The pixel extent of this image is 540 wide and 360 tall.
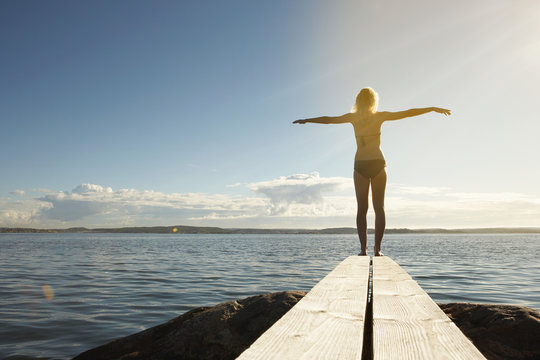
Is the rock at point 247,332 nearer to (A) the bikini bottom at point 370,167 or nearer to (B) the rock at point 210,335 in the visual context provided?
(B) the rock at point 210,335

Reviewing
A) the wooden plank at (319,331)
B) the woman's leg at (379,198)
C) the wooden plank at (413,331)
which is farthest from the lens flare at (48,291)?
the wooden plank at (413,331)

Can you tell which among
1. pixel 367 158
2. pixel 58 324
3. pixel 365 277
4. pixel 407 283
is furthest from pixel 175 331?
pixel 367 158

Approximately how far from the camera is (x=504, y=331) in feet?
10.5

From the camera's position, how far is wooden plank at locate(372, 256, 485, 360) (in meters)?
1.25

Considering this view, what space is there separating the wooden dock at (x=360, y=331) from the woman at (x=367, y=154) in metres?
4.32

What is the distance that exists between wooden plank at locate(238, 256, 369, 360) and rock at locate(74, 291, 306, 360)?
5.98 ft

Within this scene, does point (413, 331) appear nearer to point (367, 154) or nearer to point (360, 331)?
point (360, 331)

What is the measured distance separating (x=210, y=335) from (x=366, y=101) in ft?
16.1

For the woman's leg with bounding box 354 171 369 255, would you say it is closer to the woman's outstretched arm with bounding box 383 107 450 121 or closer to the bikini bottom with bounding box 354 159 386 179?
the bikini bottom with bounding box 354 159 386 179

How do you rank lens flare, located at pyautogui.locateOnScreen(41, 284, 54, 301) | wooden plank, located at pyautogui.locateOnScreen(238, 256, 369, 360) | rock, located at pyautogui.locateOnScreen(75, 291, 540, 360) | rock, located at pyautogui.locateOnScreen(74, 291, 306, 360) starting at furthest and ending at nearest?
lens flare, located at pyautogui.locateOnScreen(41, 284, 54, 301)
rock, located at pyautogui.locateOnScreen(74, 291, 306, 360)
rock, located at pyautogui.locateOnScreen(75, 291, 540, 360)
wooden plank, located at pyautogui.locateOnScreen(238, 256, 369, 360)

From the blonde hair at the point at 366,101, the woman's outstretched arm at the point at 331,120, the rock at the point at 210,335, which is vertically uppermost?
the blonde hair at the point at 366,101

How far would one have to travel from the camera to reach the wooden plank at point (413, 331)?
125 cm

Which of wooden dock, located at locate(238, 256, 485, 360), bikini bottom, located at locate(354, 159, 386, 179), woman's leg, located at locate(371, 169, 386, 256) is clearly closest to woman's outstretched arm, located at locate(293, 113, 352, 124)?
bikini bottom, located at locate(354, 159, 386, 179)

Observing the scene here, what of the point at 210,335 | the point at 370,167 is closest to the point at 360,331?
the point at 210,335
